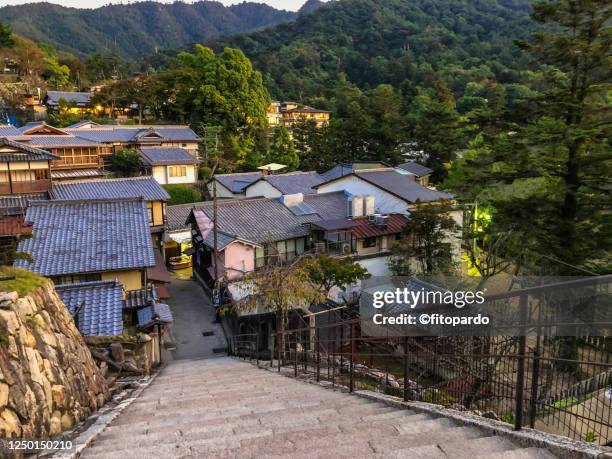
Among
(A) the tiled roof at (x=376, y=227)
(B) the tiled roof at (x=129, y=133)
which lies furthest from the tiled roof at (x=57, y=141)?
(A) the tiled roof at (x=376, y=227)

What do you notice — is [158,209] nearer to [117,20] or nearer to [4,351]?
[4,351]

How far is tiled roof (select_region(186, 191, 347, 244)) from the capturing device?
22891 millimetres

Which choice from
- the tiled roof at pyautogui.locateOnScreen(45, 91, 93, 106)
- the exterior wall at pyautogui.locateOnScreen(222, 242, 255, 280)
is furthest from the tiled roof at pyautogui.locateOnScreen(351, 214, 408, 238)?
the tiled roof at pyautogui.locateOnScreen(45, 91, 93, 106)

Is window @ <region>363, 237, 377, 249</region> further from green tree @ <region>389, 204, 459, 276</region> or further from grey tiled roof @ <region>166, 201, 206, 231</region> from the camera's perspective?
grey tiled roof @ <region>166, 201, 206, 231</region>

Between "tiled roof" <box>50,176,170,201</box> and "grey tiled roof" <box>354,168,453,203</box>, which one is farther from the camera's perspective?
"grey tiled roof" <box>354,168,453,203</box>

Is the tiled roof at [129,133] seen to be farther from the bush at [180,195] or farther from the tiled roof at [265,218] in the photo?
the tiled roof at [265,218]

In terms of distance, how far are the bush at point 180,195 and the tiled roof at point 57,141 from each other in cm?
753

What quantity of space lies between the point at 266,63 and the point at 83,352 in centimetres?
9758

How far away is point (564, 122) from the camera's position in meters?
12.1

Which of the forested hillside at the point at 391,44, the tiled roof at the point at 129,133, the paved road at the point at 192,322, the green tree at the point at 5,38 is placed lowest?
the paved road at the point at 192,322

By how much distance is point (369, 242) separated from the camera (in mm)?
23734

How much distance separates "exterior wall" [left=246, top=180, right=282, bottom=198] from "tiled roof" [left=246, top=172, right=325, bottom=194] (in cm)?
23

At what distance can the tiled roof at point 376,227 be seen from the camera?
23.1m

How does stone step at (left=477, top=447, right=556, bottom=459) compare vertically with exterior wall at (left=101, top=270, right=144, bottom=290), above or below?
above
